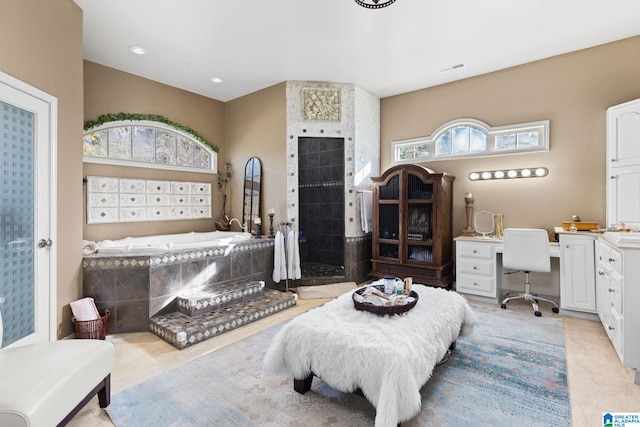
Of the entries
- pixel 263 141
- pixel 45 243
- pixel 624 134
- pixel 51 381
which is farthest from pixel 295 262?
pixel 624 134

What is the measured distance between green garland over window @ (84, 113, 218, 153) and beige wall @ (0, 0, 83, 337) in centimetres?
116

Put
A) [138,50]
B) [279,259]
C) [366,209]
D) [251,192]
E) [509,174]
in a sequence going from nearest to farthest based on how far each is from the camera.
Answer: [138,50] → [509,174] → [279,259] → [366,209] → [251,192]

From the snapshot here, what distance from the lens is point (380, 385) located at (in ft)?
5.28

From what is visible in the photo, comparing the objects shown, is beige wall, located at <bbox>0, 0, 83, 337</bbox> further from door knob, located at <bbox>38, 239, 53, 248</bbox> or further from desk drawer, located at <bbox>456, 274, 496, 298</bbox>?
desk drawer, located at <bbox>456, 274, 496, 298</bbox>

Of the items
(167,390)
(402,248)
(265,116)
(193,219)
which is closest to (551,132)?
(402,248)

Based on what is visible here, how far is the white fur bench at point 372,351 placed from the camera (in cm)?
155

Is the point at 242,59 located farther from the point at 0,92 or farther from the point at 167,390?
the point at 167,390

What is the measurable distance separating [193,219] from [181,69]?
224 cm

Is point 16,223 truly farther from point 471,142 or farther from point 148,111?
point 471,142

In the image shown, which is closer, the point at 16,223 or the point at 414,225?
the point at 16,223

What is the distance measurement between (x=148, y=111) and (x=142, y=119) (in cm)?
19

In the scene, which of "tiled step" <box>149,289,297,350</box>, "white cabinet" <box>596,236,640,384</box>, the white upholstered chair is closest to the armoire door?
"tiled step" <box>149,289,297,350</box>

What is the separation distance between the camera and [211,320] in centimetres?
306

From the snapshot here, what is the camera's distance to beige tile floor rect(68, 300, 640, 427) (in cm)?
186
